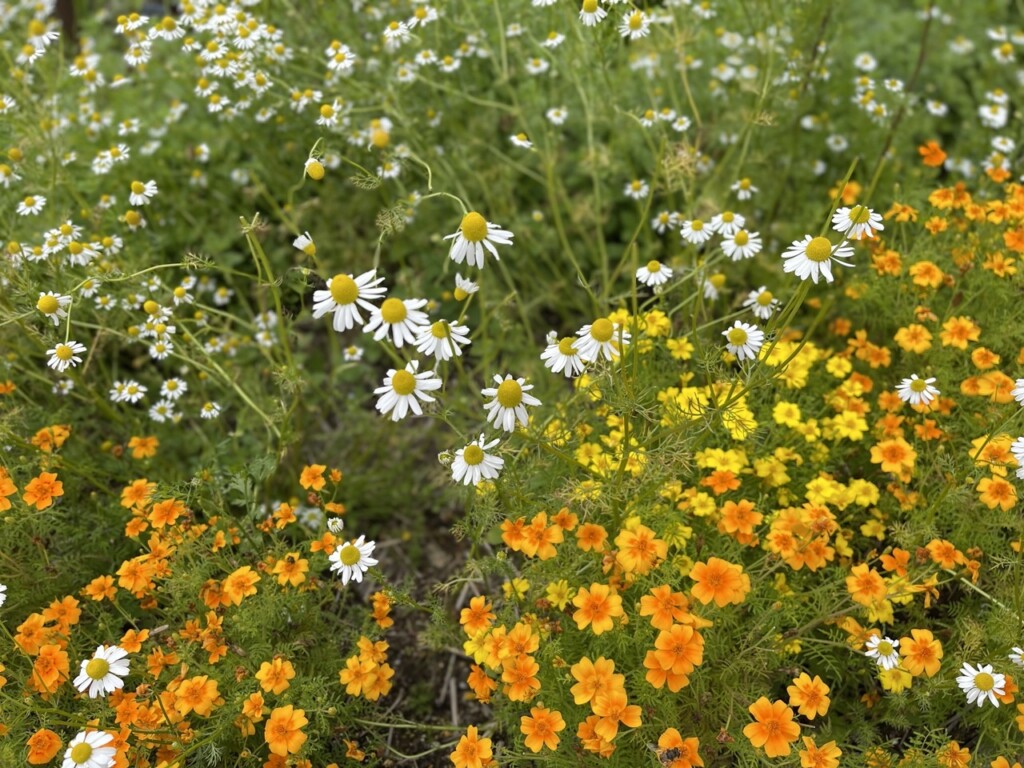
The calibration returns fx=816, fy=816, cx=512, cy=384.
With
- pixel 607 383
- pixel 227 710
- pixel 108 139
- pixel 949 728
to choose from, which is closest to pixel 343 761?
pixel 227 710

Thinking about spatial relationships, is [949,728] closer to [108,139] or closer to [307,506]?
[307,506]

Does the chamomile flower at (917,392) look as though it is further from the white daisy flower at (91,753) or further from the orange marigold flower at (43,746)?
the orange marigold flower at (43,746)

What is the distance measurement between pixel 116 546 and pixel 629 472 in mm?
1830

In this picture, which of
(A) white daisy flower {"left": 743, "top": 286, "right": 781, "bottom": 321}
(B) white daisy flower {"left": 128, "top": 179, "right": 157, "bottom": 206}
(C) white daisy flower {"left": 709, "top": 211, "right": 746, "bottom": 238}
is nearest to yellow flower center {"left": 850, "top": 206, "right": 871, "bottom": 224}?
(A) white daisy flower {"left": 743, "top": 286, "right": 781, "bottom": 321}

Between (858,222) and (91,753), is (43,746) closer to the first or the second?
(91,753)

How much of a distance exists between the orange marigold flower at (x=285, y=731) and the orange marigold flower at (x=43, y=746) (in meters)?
0.52

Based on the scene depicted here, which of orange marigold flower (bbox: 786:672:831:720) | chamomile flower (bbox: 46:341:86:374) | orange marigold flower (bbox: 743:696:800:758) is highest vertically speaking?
chamomile flower (bbox: 46:341:86:374)

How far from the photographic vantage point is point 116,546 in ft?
9.44

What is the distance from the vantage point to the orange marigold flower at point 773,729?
195 cm

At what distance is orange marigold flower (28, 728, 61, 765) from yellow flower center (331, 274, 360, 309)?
1.31m

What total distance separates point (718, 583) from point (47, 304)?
211cm

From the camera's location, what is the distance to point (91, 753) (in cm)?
191

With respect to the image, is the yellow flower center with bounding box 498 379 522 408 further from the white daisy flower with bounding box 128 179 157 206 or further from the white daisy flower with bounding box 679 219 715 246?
the white daisy flower with bounding box 128 179 157 206

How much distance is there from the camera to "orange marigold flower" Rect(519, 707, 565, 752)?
6.63 feet
